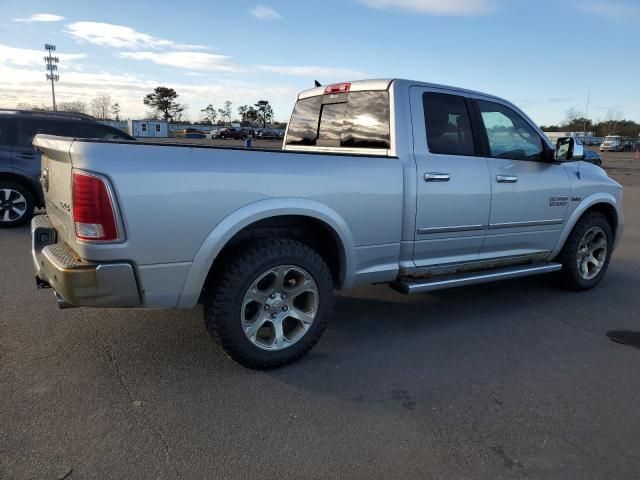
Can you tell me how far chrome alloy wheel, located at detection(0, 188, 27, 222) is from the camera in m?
7.70

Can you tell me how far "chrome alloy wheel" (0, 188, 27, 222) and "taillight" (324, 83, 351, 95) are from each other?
5641 millimetres

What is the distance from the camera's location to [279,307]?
133 inches

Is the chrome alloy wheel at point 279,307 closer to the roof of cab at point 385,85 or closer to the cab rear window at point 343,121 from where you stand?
the cab rear window at point 343,121

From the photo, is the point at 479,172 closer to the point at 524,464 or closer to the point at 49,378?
the point at 524,464

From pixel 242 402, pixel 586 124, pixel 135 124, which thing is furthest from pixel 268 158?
pixel 586 124

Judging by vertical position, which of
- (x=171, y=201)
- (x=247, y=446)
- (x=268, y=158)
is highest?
(x=268, y=158)

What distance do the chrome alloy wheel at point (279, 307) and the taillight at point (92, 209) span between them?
92cm

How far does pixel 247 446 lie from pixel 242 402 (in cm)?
43

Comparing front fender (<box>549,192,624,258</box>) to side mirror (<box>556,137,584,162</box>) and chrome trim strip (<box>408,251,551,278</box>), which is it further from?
side mirror (<box>556,137,584,162</box>)

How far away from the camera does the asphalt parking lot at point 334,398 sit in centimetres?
244

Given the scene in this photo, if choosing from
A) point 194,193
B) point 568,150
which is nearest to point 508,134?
point 568,150

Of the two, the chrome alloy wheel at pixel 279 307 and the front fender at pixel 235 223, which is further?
the chrome alloy wheel at pixel 279 307

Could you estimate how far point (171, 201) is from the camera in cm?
281

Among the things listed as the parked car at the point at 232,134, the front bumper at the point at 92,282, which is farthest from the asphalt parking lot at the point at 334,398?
the parked car at the point at 232,134
